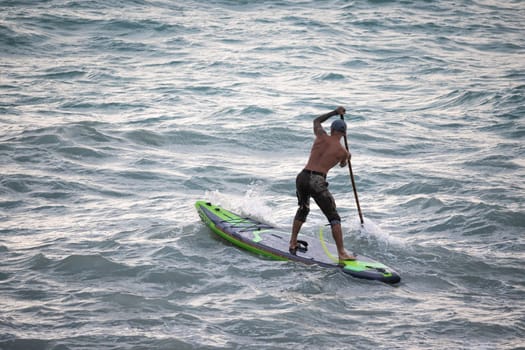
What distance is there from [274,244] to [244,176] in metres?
3.68

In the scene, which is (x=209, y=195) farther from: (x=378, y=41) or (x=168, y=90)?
(x=378, y=41)

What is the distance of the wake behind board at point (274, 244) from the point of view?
8.20m

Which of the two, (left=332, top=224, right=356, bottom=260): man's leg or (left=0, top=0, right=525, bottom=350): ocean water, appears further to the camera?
(left=332, top=224, right=356, bottom=260): man's leg

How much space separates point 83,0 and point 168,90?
11447 millimetres

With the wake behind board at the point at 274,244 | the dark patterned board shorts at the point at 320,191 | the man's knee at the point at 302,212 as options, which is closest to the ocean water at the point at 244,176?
the wake behind board at the point at 274,244

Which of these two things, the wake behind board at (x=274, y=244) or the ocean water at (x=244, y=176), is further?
the wake behind board at (x=274, y=244)

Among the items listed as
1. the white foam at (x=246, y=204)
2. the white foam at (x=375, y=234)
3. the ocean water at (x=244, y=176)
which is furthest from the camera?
the white foam at (x=246, y=204)

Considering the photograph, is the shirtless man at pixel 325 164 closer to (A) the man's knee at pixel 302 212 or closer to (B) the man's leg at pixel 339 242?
(B) the man's leg at pixel 339 242

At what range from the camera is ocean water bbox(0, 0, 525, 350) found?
Result: 23.6ft

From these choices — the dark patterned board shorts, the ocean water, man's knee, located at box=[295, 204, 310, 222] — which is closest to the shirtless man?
the dark patterned board shorts

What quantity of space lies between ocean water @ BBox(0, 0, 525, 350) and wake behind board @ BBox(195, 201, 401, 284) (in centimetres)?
14

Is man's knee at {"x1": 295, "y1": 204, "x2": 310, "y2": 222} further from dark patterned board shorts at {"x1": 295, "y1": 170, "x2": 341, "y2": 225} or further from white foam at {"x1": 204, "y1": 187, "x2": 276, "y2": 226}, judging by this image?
white foam at {"x1": 204, "y1": 187, "x2": 276, "y2": 226}

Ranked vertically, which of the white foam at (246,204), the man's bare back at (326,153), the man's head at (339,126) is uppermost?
the man's head at (339,126)

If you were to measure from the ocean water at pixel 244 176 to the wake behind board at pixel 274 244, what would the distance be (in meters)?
0.14
